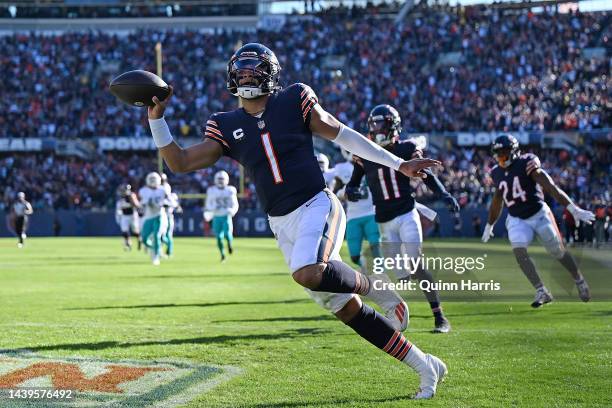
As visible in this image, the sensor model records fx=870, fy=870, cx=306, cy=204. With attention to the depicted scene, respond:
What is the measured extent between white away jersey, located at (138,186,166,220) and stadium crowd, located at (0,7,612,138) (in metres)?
19.6

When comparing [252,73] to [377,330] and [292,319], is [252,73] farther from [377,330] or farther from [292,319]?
[292,319]

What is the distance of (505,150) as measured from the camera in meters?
10.1

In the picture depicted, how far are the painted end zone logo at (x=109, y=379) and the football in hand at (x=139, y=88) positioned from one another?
1.72 meters

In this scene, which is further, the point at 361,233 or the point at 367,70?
the point at 367,70

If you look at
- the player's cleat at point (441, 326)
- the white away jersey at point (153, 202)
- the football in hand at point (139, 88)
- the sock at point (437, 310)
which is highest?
the football in hand at point (139, 88)

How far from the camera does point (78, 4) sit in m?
48.8

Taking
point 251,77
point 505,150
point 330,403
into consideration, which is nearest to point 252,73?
point 251,77

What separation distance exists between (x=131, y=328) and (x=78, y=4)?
43920mm

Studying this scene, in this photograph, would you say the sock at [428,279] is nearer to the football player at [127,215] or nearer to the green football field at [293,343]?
the green football field at [293,343]

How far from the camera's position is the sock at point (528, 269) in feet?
32.9

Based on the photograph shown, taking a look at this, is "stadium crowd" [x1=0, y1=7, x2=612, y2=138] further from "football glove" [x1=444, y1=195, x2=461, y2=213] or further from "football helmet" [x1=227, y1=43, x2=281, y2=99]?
"football helmet" [x1=227, y1=43, x2=281, y2=99]

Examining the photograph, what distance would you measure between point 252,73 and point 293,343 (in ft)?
9.01

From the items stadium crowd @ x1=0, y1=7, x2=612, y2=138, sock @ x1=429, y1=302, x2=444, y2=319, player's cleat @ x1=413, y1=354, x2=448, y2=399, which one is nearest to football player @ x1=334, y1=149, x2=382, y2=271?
sock @ x1=429, y1=302, x2=444, y2=319

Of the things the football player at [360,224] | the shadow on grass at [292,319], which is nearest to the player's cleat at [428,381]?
the shadow on grass at [292,319]
